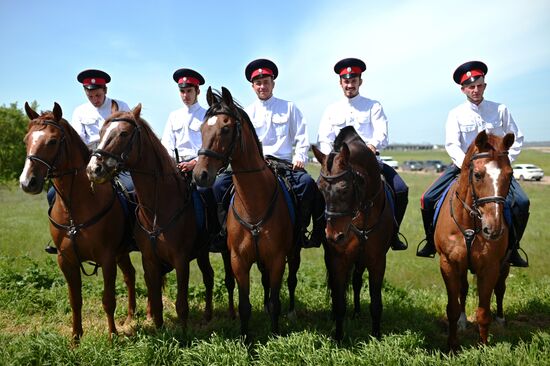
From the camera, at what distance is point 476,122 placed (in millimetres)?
5914

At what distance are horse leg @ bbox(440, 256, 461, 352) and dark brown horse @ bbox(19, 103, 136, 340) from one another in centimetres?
454

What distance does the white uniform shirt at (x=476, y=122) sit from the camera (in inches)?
234

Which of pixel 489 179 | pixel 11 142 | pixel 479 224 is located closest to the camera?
pixel 489 179

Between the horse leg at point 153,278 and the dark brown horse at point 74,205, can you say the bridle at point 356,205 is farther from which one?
the dark brown horse at point 74,205

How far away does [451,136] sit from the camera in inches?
237

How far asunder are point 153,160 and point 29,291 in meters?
4.22

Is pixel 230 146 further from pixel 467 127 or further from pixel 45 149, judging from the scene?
pixel 467 127

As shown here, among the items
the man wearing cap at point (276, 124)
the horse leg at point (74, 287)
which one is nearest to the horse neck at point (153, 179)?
the horse leg at point (74, 287)

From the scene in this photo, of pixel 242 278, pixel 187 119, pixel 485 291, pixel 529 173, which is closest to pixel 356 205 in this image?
pixel 242 278

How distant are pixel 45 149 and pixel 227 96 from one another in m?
2.29

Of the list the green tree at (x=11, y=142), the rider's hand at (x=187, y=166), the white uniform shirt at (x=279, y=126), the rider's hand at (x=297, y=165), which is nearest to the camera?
the rider's hand at (x=297, y=165)

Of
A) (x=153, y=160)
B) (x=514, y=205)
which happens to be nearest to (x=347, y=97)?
(x=514, y=205)

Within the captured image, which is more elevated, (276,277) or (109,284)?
(276,277)

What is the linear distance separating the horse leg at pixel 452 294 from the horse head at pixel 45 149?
509cm
